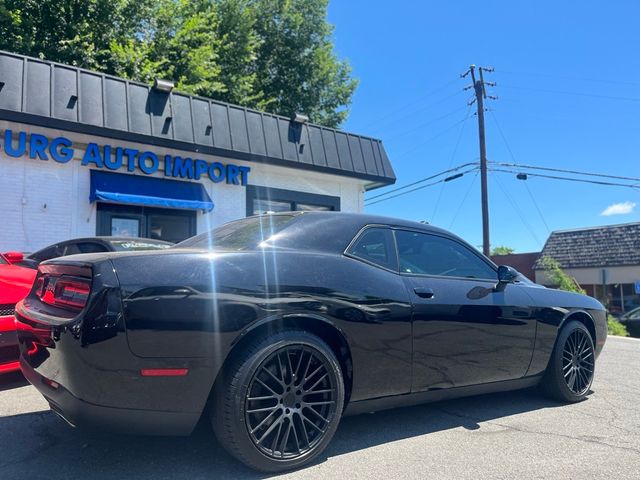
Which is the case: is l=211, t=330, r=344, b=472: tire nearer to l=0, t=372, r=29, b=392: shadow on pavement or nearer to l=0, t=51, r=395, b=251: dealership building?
l=0, t=372, r=29, b=392: shadow on pavement

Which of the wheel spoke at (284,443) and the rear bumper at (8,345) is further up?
the rear bumper at (8,345)

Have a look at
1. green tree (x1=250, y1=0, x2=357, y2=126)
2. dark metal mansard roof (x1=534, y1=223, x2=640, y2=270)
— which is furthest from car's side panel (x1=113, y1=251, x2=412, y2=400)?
dark metal mansard roof (x1=534, y1=223, x2=640, y2=270)

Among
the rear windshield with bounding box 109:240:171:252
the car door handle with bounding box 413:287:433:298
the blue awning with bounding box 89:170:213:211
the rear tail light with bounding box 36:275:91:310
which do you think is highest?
the blue awning with bounding box 89:170:213:211

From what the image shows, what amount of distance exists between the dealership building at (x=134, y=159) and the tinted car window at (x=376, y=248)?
6.64 meters

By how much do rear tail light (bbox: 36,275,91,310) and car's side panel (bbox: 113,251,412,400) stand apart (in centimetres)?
27

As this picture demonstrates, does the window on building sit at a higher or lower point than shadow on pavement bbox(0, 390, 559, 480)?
higher

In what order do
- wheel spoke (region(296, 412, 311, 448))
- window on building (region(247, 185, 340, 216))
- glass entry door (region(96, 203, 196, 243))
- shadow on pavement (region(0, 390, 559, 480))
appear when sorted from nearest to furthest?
shadow on pavement (region(0, 390, 559, 480)) < wheel spoke (region(296, 412, 311, 448)) < glass entry door (region(96, 203, 196, 243)) < window on building (region(247, 185, 340, 216))

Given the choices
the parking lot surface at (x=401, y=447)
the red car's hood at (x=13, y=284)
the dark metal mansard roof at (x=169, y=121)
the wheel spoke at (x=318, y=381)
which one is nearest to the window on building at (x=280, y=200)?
the dark metal mansard roof at (x=169, y=121)

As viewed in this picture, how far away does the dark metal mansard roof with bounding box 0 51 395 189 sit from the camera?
26.1 feet

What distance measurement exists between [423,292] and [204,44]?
53.2 feet

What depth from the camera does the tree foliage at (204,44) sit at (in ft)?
46.5

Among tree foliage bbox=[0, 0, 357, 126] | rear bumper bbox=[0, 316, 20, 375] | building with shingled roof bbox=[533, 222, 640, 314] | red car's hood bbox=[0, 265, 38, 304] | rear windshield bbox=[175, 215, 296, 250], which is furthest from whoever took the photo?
building with shingled roof bbox=[533, 222, 640, 314]

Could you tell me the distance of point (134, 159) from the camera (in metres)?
9.39

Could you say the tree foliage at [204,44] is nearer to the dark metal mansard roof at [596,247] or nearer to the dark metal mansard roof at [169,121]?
the dark metal mansard roof at [169,121]
